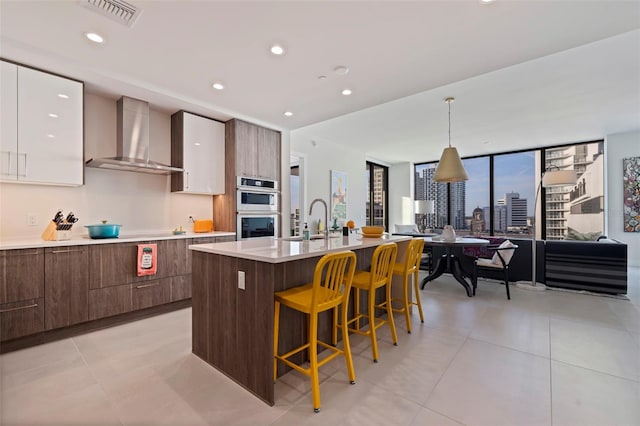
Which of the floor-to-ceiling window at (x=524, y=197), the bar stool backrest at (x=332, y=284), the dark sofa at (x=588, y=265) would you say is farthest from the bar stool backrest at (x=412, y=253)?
the floor-to-ceiling window at (x=524, y=197)

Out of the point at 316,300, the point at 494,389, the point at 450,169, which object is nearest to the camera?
the point at 316,300

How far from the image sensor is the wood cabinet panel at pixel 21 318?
2.31m

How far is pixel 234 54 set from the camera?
2.51m

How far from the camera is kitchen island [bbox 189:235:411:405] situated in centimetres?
174

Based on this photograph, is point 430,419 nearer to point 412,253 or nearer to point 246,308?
point 246,308

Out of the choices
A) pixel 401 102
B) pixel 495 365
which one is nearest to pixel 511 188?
pixel 401 102

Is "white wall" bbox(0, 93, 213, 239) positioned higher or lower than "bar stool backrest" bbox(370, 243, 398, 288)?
higher

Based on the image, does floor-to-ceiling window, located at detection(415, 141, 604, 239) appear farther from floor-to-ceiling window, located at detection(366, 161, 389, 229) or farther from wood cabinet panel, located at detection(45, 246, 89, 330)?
wood cabinet panel, located at detection(45, 246, 89, 330)

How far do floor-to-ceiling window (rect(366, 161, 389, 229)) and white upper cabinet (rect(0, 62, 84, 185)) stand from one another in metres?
6.42

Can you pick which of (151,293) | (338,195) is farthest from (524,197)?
(151,293)

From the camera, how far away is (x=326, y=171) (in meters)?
6.16

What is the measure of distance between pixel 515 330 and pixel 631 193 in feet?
16.6

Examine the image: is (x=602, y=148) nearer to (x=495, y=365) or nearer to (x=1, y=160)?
(x=495, y=365)

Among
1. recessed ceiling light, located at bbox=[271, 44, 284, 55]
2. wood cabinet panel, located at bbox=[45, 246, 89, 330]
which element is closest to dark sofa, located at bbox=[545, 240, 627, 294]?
recessed ceiling light, located at bbox=[271, 44, 284, 55]
